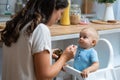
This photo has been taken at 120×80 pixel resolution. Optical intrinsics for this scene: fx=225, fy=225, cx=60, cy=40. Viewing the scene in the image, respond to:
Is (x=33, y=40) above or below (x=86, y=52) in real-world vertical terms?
above

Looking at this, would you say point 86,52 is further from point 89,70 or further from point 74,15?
point 74,15

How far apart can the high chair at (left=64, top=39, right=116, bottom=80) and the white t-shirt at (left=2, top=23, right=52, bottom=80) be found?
428 millimetres

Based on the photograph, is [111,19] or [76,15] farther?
[111,19]

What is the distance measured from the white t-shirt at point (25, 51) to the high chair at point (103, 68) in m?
0.43

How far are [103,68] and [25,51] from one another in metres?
0.81

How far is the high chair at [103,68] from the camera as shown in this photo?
146 centimetres

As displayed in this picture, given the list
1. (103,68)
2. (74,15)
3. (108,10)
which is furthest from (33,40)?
(108,10)

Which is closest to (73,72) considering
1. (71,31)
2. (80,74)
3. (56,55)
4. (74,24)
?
(80,74)

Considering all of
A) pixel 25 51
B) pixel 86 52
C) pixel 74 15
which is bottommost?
pixel 86 52

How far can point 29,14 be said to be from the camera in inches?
42.4

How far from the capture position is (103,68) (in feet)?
5.58

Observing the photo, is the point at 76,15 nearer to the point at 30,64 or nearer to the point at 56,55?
the point at 56,55

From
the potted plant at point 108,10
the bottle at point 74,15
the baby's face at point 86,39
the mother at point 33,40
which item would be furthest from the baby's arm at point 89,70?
the potted plant at point 108,10

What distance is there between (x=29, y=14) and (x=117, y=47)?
198 centimetres
